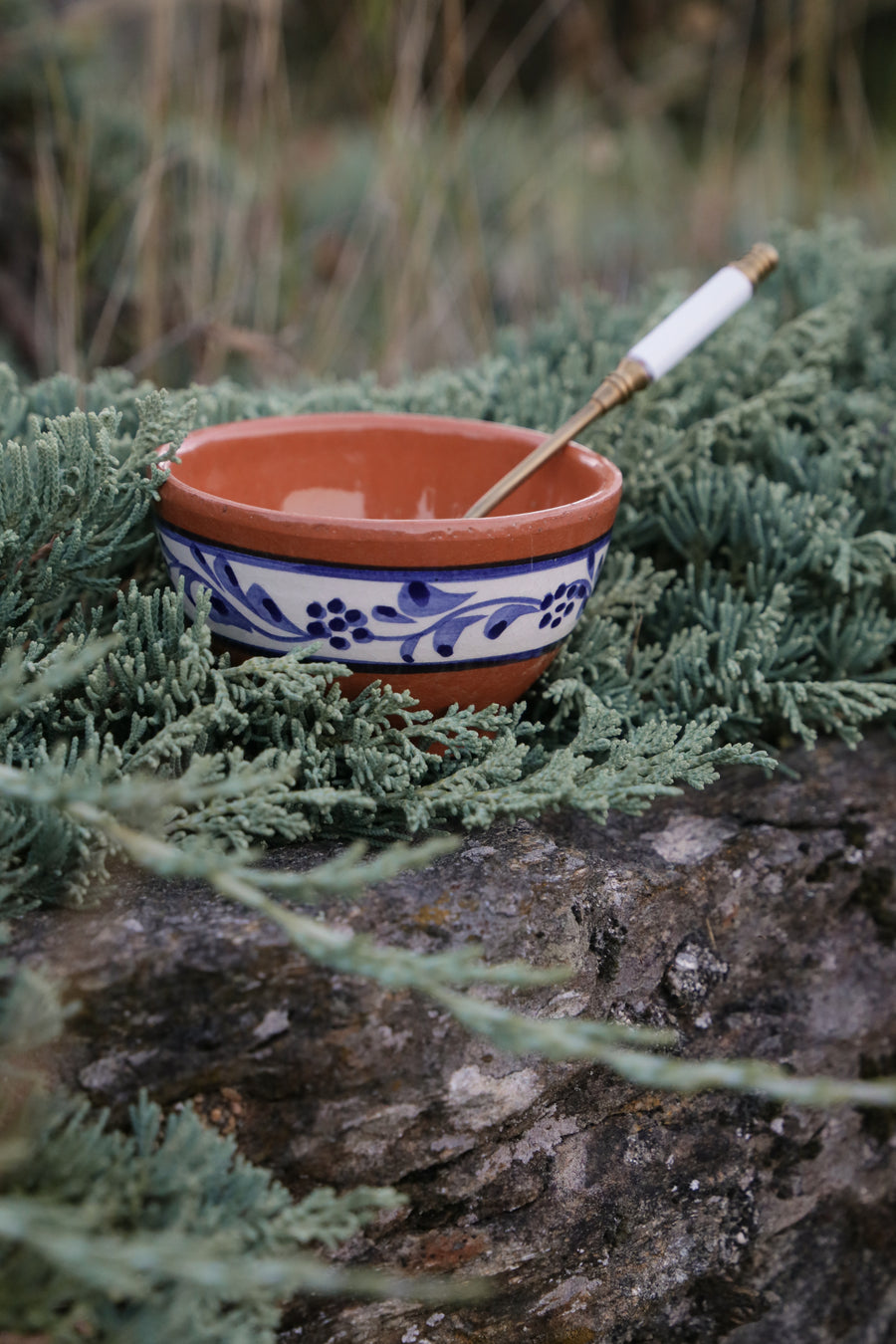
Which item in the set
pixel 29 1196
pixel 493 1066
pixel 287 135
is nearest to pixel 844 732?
pixel 493 1066

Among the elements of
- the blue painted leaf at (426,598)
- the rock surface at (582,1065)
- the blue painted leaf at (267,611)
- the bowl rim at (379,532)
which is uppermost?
the bowl rim at (379,532)

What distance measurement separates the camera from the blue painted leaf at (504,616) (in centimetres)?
98

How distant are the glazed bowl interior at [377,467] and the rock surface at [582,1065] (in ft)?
1.40

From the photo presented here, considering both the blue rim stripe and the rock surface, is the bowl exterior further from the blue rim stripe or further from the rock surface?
the rock surface

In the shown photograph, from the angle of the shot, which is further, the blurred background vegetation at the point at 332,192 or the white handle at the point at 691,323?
the blurred background vegetation at the point at 332,192

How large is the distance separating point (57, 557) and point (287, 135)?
174 cm

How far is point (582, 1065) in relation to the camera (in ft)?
3.14

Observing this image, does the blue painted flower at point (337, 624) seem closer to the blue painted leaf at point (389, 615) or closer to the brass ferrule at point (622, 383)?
the blue painted leaf at point (389, 615)

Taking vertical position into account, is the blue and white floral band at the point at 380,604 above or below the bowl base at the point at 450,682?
above

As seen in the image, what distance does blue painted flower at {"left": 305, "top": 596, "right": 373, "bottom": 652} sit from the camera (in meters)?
0.95

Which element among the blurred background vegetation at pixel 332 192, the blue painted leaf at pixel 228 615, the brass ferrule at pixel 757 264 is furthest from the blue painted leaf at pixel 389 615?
the blurred background vegetation at pixel 332 192

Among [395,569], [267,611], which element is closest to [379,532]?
[395,569]

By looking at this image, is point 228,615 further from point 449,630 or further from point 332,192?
point 332,192

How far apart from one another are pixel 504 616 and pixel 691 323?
1.46 feet
